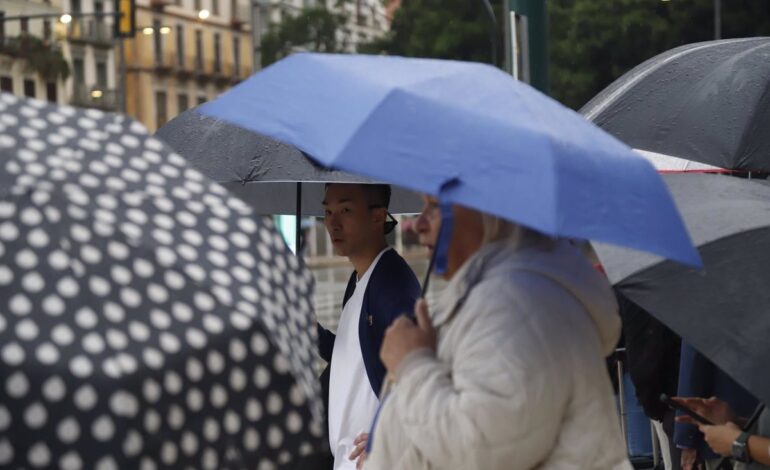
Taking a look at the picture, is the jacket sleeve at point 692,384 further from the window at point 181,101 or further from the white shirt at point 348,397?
the window at point 181,101

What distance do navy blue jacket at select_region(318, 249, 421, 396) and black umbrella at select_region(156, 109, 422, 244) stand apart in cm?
70

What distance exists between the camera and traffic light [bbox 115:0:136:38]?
30875mm

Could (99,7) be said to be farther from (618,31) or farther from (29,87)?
(618,31)

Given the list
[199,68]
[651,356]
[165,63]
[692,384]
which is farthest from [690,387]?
[199,68]

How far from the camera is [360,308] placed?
4.74 meters

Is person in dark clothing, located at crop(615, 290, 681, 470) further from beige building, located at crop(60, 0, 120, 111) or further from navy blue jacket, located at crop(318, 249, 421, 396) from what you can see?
beige building, located at crop(60, 0, 120, 111)

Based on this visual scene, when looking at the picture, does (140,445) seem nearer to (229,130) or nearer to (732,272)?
(732,272)

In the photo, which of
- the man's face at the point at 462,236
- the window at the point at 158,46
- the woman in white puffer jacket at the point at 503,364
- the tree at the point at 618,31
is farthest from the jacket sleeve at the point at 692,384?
the window at the point at 158,46

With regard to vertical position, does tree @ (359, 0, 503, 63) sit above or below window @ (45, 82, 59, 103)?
above

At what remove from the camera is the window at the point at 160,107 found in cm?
7581

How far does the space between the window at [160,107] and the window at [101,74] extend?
4964mm

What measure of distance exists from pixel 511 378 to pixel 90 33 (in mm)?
68908

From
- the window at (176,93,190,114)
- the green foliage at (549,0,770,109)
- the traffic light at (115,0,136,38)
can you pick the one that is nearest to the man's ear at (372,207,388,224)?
the traffic light at (115,0,136,38)

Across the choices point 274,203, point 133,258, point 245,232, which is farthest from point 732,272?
point 274,203
